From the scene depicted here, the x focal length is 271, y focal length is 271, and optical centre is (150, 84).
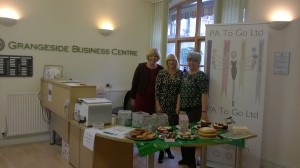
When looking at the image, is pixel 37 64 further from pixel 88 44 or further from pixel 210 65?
pixel 210 65

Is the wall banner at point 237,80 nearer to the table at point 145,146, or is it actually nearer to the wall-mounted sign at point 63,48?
the table at point 145,146

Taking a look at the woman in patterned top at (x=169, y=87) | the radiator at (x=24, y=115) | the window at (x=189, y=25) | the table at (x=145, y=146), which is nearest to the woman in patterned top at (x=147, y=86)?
the woman in patterned top at (x=169, y=87)

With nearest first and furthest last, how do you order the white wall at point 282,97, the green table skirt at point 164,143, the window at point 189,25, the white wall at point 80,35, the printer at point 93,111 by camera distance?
the green table skirt at point 164,143, the printer at point 93,111, the white wall at point 282,97, the white wall at point 80,35, the window at point 189,25

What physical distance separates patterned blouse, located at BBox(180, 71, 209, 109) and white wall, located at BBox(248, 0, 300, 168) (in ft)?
2.84

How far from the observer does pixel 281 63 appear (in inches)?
124

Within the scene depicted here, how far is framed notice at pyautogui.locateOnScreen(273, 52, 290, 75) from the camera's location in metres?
3.11

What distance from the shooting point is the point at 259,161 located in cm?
312

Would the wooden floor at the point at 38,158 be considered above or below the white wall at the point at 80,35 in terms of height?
below

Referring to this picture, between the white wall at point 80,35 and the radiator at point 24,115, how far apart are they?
0.09 m

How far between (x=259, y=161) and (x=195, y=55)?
4.68ft

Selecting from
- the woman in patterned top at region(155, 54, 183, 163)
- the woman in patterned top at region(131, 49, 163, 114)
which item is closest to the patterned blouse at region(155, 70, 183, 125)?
the woman in patterned top at region(155, 54, 183, 163)

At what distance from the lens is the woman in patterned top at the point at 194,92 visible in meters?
3.08

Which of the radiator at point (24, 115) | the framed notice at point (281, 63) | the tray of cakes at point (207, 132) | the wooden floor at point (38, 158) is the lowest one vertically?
the wooden floor at point (38, 158)

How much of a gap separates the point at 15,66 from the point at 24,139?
1.11 metres
